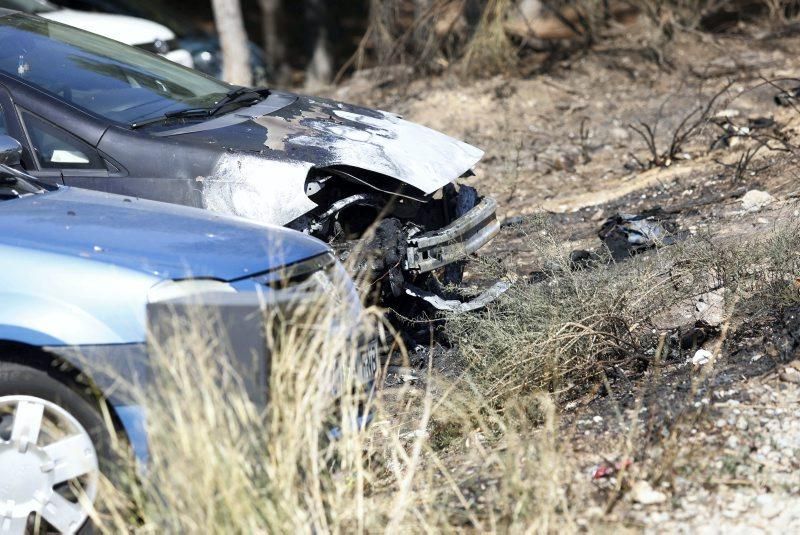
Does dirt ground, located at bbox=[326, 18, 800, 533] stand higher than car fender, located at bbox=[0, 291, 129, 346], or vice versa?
car fender, located at bbox=[0, 291, 129, 346]

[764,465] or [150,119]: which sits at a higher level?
[150,119]

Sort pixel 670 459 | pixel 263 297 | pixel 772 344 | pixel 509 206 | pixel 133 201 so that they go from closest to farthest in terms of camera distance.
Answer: pixel 263 297, pixel 670 459, pixel 133 201, pixel 772 344, pixel 509 206

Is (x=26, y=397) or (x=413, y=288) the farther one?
(x=413, y=288)

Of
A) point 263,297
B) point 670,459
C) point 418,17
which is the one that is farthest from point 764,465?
point 418,17

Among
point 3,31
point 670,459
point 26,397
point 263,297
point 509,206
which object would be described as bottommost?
point 509,206

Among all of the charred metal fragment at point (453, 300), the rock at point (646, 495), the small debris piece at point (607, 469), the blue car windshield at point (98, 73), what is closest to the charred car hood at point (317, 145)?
the blue car windshield at point (98, 73)

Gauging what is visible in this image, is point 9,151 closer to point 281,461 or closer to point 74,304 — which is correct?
point 74,304

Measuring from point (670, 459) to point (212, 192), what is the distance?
7.80ft

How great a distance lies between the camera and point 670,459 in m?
3.57

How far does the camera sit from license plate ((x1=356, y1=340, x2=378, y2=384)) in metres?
3.63

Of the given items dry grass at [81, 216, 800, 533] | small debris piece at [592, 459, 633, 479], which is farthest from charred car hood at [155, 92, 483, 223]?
small debris piece at [592, 459, 633, 479]

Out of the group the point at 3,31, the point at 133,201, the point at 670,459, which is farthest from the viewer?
the point at 3,31

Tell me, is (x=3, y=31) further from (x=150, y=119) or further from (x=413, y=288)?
(x=413, y=288)

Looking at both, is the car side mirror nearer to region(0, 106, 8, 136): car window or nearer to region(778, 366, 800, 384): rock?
region(0, 106, 8, 136): car window
